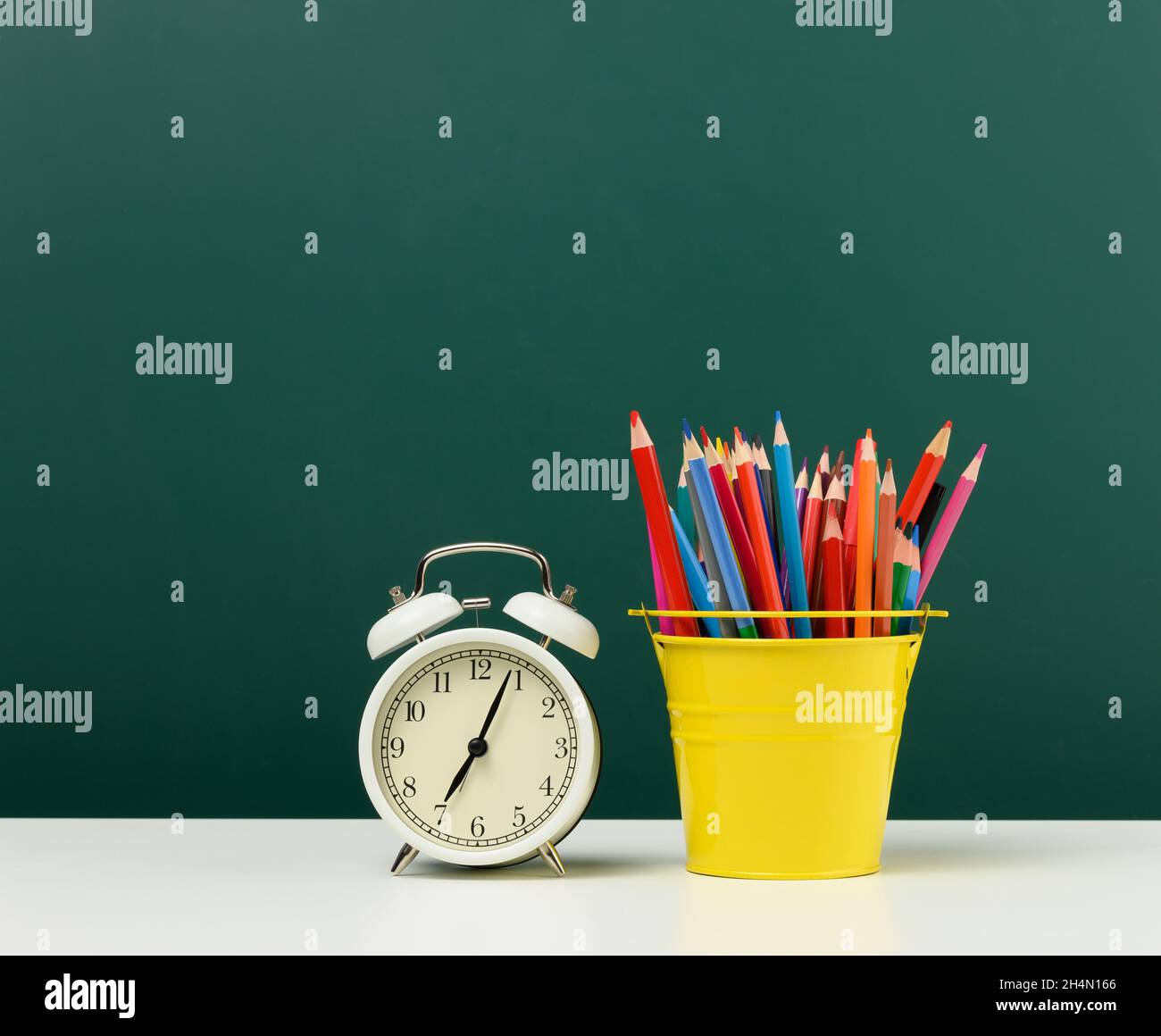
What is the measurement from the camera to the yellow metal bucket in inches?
34.4

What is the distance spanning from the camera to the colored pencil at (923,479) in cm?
90

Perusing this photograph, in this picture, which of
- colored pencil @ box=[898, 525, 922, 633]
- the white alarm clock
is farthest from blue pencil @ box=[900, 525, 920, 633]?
the white alarm clock

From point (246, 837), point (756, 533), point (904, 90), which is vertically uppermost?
point (904, 90)

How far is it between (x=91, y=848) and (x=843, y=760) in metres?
0.61

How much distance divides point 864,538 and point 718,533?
102mm

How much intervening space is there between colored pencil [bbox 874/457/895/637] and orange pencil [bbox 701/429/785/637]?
0.08 m

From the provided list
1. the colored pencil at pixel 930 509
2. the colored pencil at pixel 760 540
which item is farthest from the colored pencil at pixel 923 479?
the colored pencil at pixel 760 540

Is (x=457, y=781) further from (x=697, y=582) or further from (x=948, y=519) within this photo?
(x=948, y=519)

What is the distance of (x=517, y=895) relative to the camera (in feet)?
2.70

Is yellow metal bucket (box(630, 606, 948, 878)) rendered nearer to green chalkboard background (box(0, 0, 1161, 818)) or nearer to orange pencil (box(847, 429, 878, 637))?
orange pencil (box(847, 429, 878, 637))

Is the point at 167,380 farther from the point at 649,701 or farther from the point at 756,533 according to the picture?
the point at 756,533

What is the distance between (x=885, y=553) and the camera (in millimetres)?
894

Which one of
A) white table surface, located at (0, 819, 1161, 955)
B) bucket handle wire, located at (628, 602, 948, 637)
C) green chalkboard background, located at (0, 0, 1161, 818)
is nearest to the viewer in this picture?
white table surface, located at (0, 819, 1161, 955)
